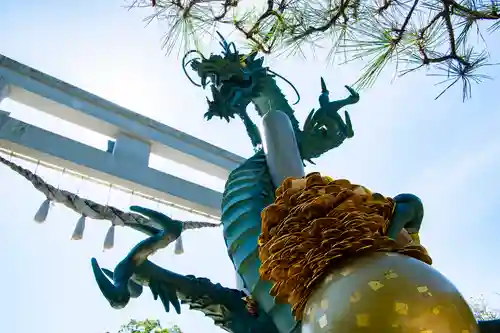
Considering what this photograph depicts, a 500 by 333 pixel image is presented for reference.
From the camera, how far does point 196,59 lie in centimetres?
103

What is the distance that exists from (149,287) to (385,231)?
285mm

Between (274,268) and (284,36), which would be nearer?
(274,268)

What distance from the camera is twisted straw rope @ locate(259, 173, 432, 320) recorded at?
0.51 m

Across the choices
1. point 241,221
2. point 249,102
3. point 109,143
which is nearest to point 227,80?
point 249,102

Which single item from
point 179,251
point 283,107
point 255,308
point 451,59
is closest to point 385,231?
point 255,308

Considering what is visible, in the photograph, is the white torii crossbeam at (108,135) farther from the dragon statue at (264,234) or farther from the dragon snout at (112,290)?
the dragon snout at (112,290)

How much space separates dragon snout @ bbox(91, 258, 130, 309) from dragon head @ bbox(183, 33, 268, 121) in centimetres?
49

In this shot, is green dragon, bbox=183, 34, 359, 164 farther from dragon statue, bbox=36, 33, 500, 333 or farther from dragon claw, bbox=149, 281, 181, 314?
dragon claw, bbox=149, 281, 181, 314

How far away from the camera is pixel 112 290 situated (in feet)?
1.90

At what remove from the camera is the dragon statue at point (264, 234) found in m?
0.49

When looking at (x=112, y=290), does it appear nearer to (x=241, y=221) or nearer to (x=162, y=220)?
(x=162, y=220)

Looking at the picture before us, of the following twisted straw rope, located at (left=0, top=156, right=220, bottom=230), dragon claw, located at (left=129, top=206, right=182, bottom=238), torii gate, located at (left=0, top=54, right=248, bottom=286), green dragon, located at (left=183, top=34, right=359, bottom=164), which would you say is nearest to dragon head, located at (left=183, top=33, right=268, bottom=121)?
green dragon, located at (left=183, top=34, right=359, bottom=164)

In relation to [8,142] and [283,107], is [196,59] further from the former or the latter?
[8,142]

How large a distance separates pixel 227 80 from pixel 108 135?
5.92 ft
